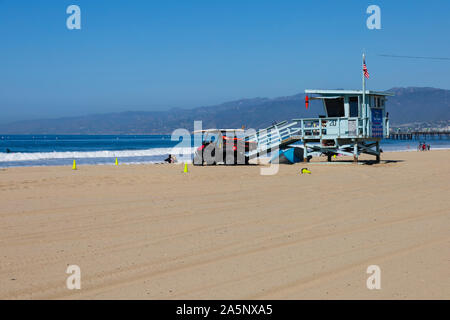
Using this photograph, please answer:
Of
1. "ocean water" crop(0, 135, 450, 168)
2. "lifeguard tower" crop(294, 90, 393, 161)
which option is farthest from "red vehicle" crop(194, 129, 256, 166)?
"ocean water" crop(0, 135, 450, 168)

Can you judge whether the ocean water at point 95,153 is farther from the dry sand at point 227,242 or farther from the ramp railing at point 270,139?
the dry sand at point 227,242

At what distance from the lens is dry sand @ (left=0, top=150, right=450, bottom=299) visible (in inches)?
192

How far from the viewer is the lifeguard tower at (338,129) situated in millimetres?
21391

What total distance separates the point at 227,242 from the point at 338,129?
16128 mm

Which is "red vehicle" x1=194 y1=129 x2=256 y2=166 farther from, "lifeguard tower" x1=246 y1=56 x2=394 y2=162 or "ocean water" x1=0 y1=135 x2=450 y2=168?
"ocean water" x1=0 y1=135 x2=450 y2=168

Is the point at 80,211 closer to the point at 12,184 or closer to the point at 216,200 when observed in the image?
the point at 216,200

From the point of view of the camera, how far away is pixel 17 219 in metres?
8.45

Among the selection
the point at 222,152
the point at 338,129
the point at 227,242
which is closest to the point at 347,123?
the point at 338,129

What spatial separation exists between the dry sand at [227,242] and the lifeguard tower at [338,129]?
9.56m

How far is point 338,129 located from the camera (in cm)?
2188

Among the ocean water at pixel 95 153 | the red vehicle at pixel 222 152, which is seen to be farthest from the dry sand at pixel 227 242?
the ocean water at pixel 95 153

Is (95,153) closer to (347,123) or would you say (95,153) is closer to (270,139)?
(270,139)

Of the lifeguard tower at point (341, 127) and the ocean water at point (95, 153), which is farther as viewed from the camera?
the ocean water at point (95, 153)

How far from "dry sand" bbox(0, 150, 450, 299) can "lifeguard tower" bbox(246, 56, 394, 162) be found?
9.56 m
